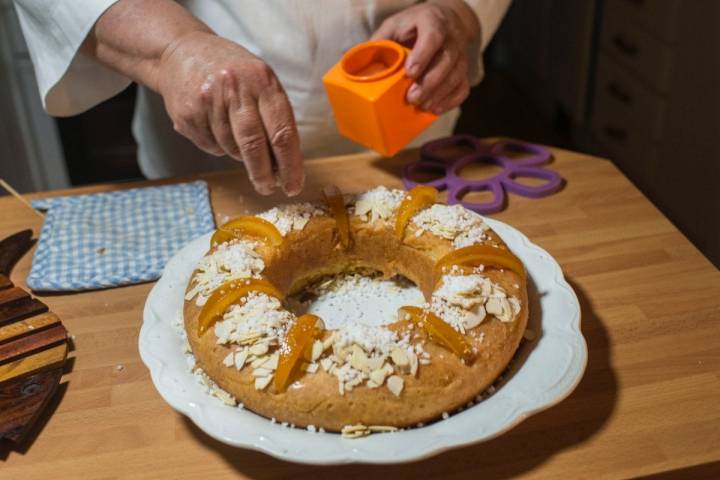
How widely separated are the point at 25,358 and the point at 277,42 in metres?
0.73

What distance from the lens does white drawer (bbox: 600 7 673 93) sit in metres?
2.28

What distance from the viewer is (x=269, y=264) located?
100 centimetres

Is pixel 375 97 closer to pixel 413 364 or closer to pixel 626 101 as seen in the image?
pixel 413 364

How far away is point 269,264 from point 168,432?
0.26 metres

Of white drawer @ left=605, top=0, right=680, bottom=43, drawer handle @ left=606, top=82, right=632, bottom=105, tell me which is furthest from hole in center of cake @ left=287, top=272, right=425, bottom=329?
drawer handle @ left=606, top=82, right=632, bottom=105

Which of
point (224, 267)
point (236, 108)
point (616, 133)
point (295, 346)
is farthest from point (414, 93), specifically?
point (616, 133)

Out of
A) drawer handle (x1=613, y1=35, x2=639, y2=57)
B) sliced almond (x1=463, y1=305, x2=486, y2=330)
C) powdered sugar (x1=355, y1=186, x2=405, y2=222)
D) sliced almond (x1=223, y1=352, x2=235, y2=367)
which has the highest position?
sliced almond (x1=463, y1=305, x2=486, y2=330)

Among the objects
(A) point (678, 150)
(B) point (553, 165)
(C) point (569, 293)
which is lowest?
(A) point (678, 150)

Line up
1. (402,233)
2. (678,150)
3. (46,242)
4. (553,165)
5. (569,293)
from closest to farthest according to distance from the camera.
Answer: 1. (569,293)
2. (402,233)
3. (46,242)
4. (553,165)
5. (678,150)

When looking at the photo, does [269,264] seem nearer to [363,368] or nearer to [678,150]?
[363,368]

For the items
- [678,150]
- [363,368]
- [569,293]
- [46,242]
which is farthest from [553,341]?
[678,150]

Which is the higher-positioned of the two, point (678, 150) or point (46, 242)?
point (46, 242)

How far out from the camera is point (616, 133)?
103 inches

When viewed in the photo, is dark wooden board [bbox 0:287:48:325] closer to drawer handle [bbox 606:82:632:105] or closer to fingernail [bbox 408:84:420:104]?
fingernail [bbox 408:84:420:104]
